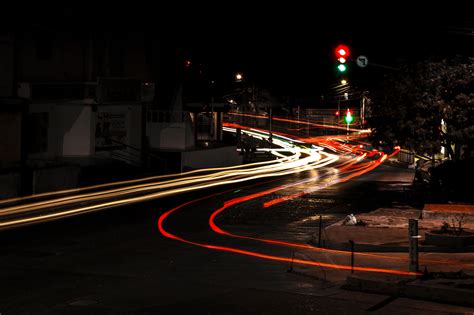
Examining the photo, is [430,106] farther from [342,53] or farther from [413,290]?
[413,290]

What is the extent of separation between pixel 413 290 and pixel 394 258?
4.38 m

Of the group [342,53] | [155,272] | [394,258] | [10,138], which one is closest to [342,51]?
[342,53]

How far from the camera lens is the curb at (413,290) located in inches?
A: 420

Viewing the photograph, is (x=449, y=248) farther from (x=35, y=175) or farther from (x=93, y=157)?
(x=93, y=157)

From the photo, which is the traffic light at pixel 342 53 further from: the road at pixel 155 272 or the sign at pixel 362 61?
the road at pixel 155 272

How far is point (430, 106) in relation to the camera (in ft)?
90.9

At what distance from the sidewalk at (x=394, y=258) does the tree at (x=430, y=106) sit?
4.54 meters

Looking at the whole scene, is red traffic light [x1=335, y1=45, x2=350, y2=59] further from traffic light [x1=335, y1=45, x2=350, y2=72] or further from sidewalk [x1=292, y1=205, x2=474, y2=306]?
sidewalk [x1=292, y1=205, x2=474, y2=306]

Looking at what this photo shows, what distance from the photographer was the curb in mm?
10664

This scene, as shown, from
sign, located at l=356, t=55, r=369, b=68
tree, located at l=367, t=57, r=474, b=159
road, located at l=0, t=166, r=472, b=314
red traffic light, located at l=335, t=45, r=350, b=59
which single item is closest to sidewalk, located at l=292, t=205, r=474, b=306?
road, located at l=0, t=166, r=472, b=314

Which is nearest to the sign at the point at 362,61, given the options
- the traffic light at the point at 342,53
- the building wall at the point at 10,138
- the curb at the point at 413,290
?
the traffic light at the point at 342,53

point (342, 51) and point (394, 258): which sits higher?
point (342, 51)

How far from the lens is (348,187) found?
115 feet

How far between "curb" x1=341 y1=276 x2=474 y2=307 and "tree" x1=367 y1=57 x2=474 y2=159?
16133 mm
